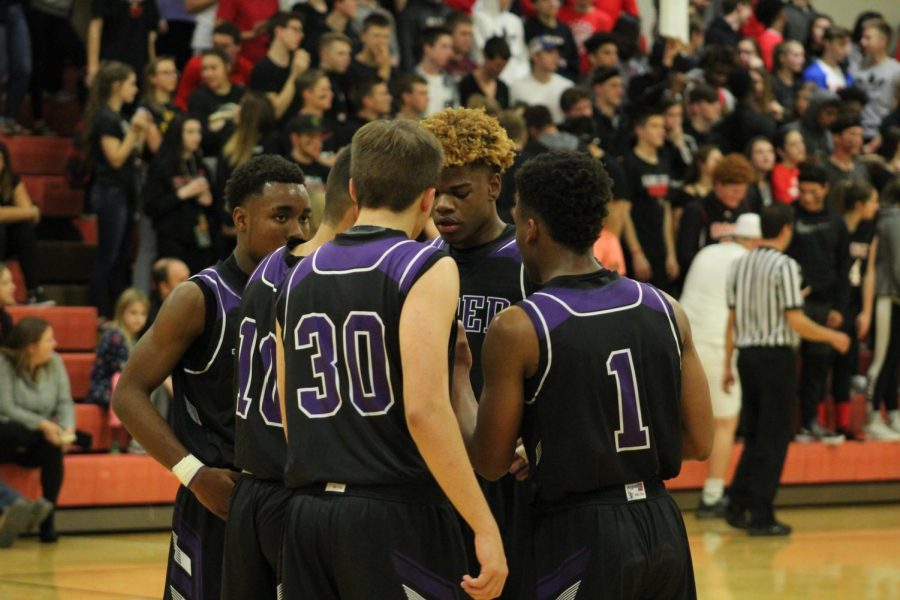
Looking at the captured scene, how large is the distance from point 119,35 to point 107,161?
76.4 inches

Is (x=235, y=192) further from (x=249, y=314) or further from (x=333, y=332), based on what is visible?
(x=333, y=332)

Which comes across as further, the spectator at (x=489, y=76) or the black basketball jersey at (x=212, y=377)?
the spectator at (x=489, y=76)

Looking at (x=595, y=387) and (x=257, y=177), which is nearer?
(x=595, y=387)

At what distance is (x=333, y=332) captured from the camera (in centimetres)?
350

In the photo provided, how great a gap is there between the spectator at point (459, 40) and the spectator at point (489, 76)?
1.26ft

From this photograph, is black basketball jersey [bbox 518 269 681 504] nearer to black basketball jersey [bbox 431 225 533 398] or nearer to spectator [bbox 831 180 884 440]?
black basketball jersey [bbox 431 225 533 398]

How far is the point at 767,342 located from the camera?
9695 millimetres

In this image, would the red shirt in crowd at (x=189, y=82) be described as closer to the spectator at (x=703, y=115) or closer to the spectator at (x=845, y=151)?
the spectator at (x=703, y=115)

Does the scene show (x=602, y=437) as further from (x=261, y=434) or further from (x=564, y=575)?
(x=261, y=434)

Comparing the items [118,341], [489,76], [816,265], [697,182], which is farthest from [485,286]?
[489,76]

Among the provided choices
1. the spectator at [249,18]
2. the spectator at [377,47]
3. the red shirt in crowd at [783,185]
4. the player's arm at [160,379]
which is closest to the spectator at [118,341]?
the spectator at [377,47]

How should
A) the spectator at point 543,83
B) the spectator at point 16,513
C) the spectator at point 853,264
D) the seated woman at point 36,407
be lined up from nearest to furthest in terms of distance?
the spectator at point 16,513, the seated woman at point 36,407, the spectator at point 853,264, the spectator at point 543,83

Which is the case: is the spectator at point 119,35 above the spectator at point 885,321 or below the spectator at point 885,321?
above

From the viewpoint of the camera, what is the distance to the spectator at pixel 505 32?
45.0ft
